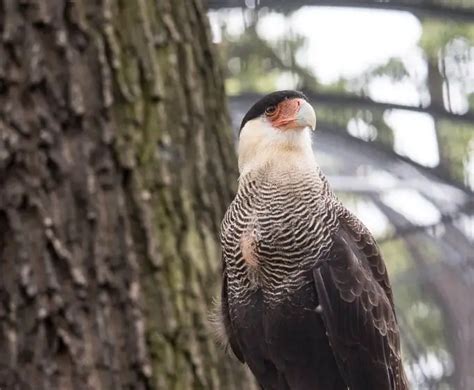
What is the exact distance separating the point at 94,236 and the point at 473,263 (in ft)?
9.44

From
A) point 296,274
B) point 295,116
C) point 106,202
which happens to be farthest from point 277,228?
point 106,202

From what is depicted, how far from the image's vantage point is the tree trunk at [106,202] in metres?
2.39

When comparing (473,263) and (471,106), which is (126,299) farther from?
(473,263)

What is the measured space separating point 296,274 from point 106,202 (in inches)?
24.1

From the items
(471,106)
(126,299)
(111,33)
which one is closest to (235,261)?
(126,299)

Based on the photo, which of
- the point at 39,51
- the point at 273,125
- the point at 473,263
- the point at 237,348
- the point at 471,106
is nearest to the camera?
the point at 273,125

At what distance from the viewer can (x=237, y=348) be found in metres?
2.30

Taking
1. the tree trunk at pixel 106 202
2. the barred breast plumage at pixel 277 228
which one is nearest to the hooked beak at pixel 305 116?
the barred breast plumage at pixel 277 228

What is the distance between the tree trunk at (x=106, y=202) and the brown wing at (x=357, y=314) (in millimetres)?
514

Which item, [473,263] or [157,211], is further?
[473,263]

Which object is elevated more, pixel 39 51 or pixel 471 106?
pixel 39 51

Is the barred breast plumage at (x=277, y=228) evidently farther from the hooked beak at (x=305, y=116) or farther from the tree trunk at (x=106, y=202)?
the tree trunk at (x=106, y=202)

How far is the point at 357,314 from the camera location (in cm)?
217

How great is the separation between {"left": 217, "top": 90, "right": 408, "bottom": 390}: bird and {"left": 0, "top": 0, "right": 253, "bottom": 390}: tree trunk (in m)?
0.30
